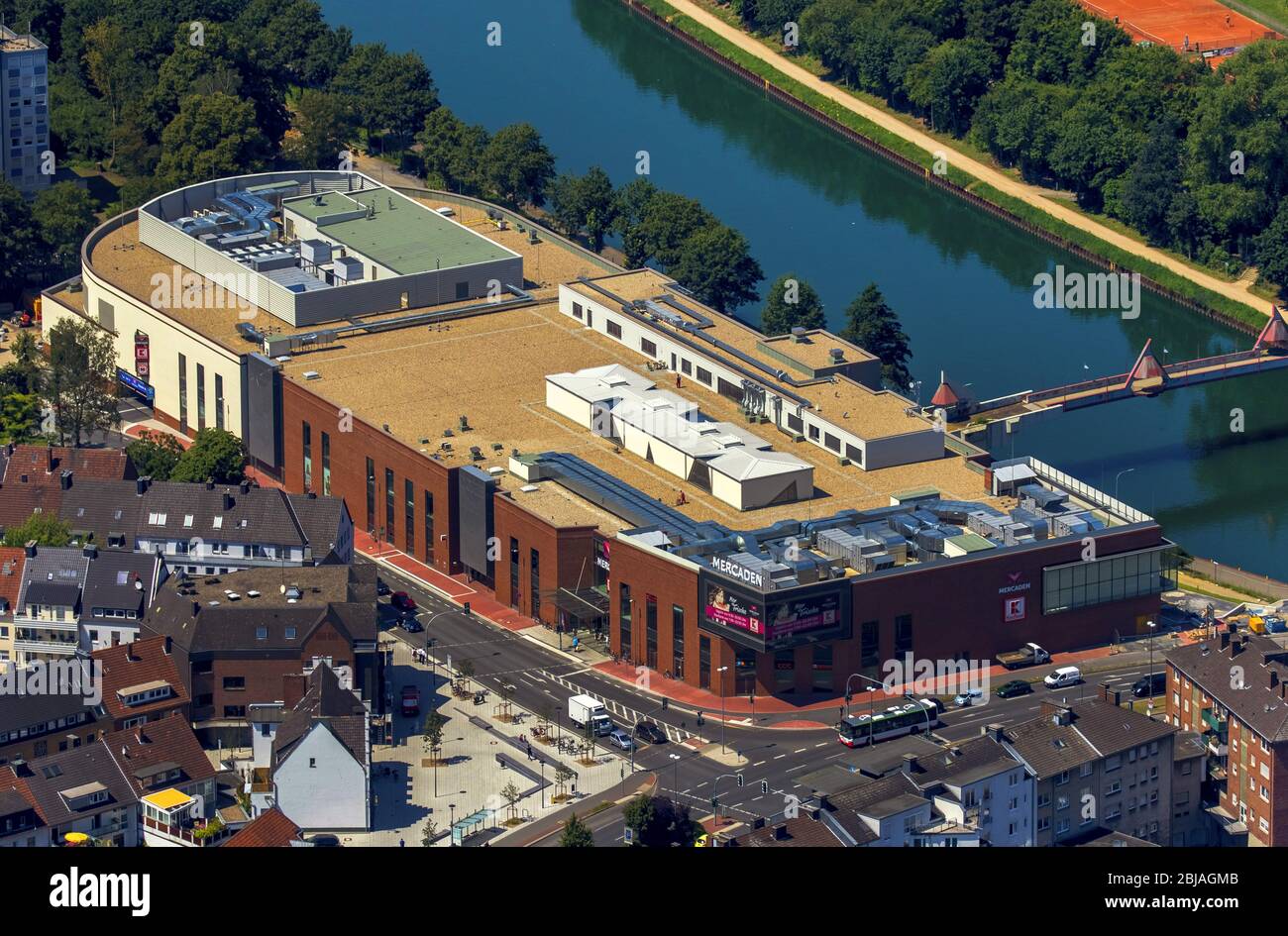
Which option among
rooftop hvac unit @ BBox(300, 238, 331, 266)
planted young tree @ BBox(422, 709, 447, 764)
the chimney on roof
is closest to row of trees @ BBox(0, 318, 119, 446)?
rooftop hvac unit @ BBox(300, 238, 331, 266)

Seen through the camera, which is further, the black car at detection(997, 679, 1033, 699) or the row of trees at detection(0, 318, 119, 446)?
the row of trees at detection(0, 318, 119, 446)

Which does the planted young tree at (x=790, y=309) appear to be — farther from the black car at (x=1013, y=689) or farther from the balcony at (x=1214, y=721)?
the balcony at (x=1214, y=721)

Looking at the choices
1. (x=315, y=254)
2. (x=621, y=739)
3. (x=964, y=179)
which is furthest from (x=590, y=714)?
(x=964, y=179)

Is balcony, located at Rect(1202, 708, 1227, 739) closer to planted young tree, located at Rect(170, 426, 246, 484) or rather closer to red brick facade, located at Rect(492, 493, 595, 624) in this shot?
red brick facade, located at Rect(492, 493, 595, 624)

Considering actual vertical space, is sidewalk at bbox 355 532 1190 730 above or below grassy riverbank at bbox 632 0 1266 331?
Answer: below

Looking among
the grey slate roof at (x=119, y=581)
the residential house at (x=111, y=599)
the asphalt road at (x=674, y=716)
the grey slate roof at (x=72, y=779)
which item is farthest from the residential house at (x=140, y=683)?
the asphalt road at (x=674, y=716)

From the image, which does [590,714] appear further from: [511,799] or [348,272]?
[348,272]
